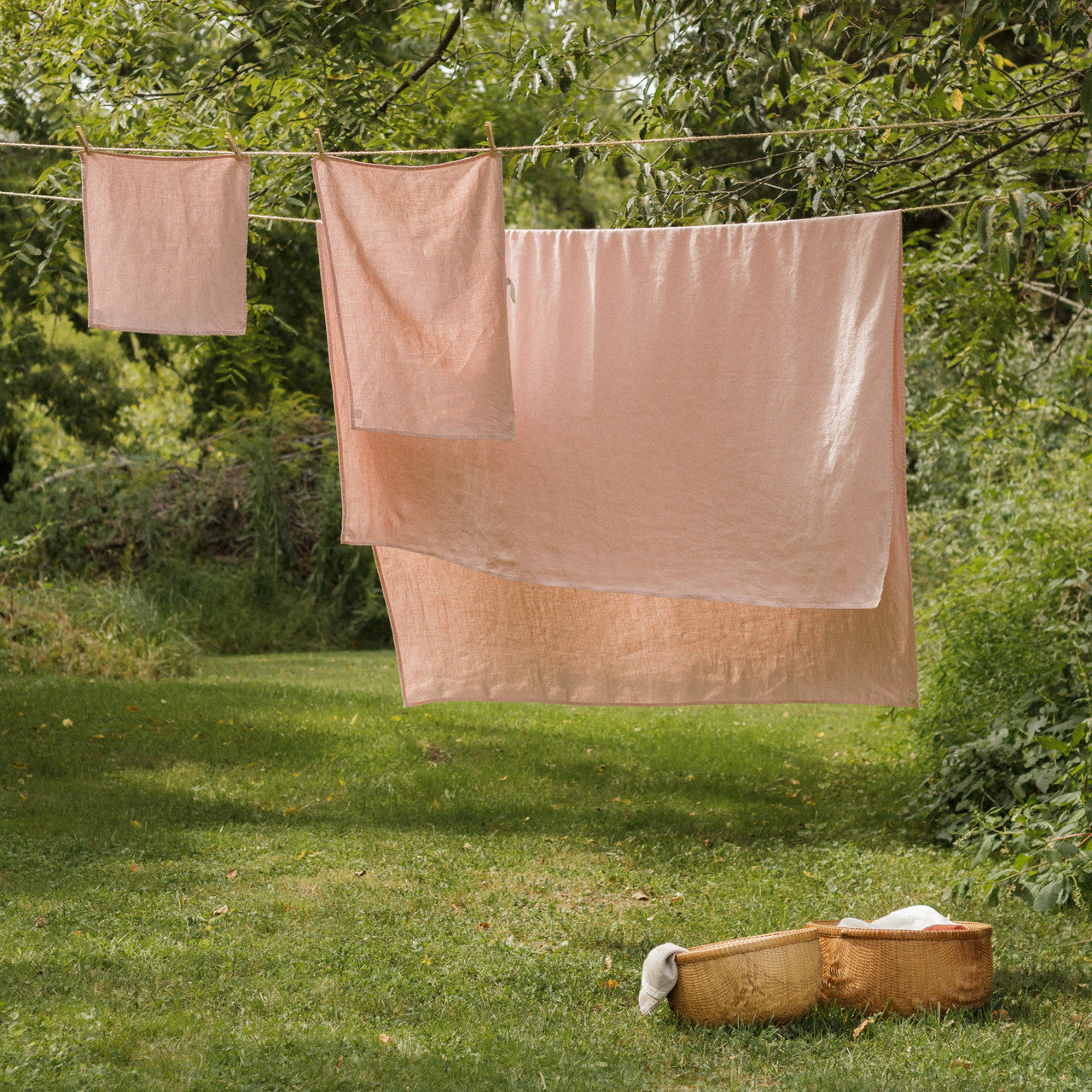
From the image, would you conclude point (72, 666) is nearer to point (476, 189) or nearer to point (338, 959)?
point (338, 959)

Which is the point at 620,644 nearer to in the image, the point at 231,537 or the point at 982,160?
the point at 982,160

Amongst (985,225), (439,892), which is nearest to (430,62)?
(985,225)

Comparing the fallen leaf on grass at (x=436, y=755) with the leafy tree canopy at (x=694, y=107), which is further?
the fallen leaf on grass at (x=436, y=755)

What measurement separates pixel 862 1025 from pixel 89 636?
723 cm

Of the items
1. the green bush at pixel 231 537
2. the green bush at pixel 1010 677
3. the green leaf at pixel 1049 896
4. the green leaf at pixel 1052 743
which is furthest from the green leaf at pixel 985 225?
the green bush at pixel 231 537

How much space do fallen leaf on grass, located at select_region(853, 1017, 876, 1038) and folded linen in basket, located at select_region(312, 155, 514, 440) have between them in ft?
6.64

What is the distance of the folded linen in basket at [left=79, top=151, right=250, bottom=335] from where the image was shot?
313cm

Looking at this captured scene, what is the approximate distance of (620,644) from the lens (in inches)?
147

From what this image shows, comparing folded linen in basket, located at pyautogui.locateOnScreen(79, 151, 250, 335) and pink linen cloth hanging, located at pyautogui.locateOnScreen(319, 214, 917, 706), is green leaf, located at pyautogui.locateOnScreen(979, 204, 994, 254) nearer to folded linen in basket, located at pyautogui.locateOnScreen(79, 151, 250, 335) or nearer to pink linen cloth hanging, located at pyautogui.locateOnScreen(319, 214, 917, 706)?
pink linen cloth hanging, located at pyautogui.locateOnScreen(319, 214, 917, 706)

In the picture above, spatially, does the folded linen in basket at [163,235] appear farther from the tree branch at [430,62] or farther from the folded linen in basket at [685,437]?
the tree branch at [430,62]

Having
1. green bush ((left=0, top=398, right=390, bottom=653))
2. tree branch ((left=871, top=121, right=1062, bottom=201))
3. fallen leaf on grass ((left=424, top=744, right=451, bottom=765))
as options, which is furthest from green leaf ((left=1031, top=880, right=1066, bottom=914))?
green bush ((left=0, top=398, right=390, bottom=653))

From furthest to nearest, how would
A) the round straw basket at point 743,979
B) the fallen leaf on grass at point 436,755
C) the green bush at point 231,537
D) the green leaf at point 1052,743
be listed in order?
the green bush at point 231,537 → the fallen leaf on grass at point 436,755 → the green leaf at point 1052,743 → the round straw basket at point 743,979

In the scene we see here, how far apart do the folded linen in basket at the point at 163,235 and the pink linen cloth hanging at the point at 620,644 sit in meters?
0.38

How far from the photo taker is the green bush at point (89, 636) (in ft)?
29.2
